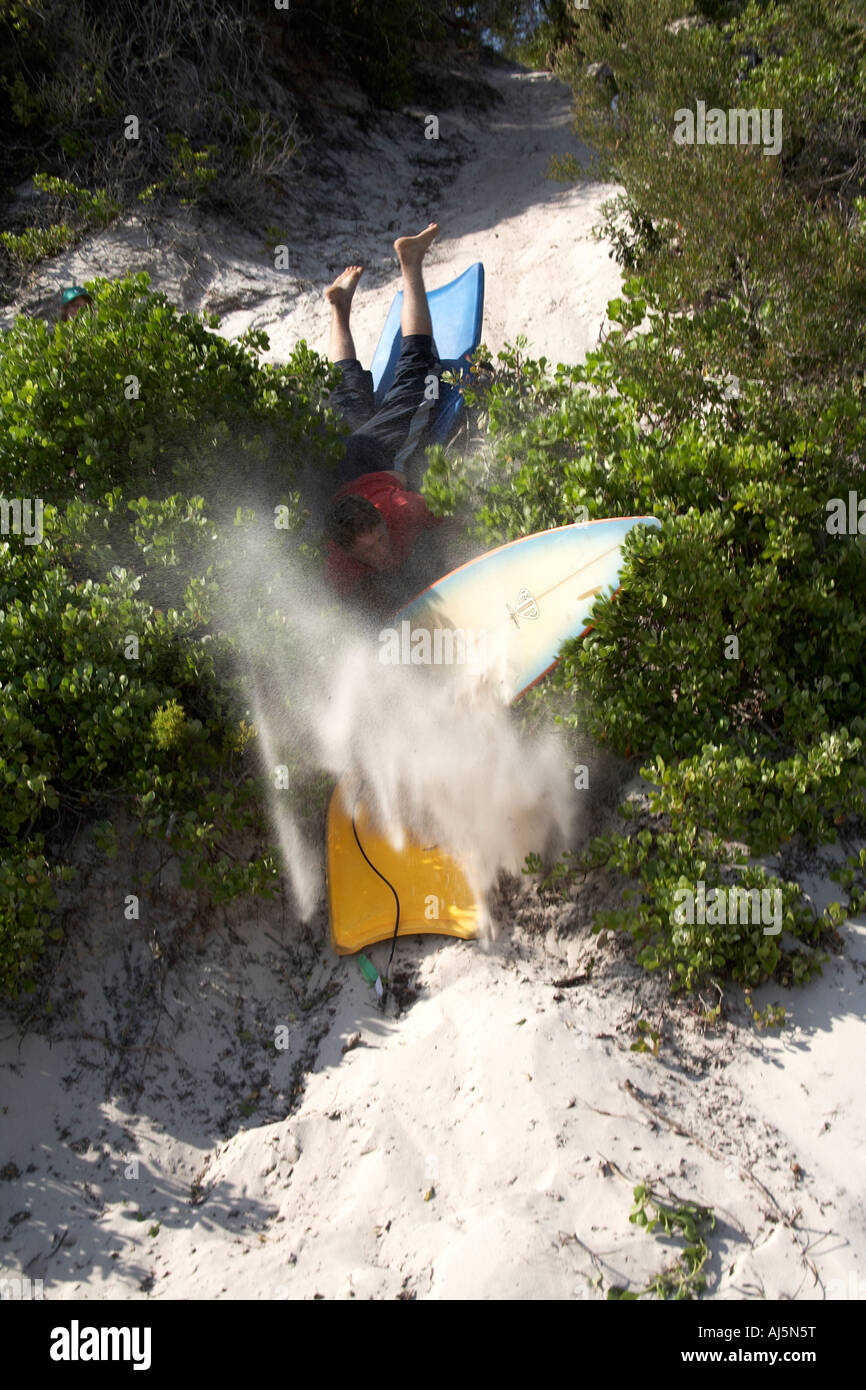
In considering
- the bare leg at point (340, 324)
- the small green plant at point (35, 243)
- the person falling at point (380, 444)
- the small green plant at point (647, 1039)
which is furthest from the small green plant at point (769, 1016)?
the small green plant at point (35, 243)

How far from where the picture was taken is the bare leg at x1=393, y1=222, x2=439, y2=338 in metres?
6.12

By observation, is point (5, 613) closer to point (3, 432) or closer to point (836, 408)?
point (3, 432)

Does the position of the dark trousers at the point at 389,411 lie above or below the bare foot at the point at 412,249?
below

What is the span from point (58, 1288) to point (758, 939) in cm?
235

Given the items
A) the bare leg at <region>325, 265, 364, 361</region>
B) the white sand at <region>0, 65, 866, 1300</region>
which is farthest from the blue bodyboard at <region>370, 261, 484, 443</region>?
the white sand at <region>0, 65, 866, 1300</region>

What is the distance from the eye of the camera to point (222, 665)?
3.84 metres

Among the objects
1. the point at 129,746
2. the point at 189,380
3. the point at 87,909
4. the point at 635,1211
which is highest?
the point at 189,380

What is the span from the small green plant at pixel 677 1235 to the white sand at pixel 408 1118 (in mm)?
33

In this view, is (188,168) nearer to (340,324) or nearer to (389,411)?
(340,324)

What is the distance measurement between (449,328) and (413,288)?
60 centimetres

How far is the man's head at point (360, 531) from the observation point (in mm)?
4477

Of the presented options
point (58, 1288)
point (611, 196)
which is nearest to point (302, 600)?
point (58, 1288)

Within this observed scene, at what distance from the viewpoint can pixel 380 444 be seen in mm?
5535

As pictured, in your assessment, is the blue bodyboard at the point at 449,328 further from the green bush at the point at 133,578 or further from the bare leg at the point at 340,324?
the green bush at the point at 133,578
